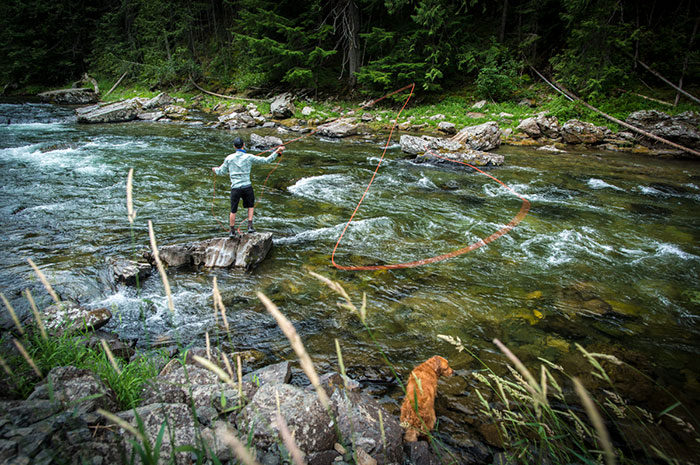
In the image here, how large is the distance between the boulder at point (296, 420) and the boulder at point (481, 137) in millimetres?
13131

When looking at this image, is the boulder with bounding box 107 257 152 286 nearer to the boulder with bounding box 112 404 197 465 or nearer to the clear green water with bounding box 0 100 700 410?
the clear green water with bounding box 0 100 700 410

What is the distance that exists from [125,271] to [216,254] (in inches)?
52.6

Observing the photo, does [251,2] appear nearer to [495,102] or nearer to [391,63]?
[391,63]

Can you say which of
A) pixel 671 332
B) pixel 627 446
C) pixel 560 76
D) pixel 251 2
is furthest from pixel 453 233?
pixel 251 2

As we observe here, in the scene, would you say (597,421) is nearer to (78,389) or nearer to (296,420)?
(296,420)

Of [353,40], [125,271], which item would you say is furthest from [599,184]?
[353,40]

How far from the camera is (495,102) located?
19.3 meters

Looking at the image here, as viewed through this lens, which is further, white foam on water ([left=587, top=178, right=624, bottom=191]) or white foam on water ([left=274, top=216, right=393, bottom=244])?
white foam on water ([left=587, top=178, right=624, bottom=191])

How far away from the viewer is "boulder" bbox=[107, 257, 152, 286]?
4902 millimetres

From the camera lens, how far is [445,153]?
12602mm

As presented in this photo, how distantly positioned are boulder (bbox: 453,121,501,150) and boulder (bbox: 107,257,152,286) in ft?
40.7

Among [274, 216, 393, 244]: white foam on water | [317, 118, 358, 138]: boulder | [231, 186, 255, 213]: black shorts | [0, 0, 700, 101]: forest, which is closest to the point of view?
[231, 186, 255, 213]: black shorts

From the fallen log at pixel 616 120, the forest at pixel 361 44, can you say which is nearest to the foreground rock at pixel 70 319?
the fallen log at pixel 616 120

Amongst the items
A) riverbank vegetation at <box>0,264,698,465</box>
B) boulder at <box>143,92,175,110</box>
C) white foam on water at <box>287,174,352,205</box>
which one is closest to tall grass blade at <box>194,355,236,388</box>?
riverbank vegetation at <box>0,264,698,465</box>
